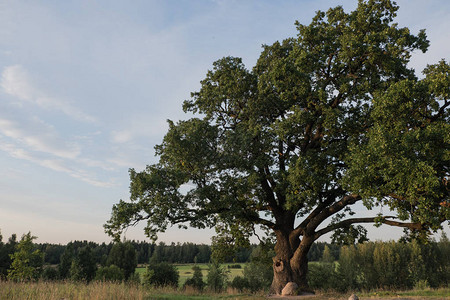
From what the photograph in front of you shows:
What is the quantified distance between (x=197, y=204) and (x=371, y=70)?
14.2m

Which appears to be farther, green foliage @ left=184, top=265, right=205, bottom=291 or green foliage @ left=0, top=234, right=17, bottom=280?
green foliage @ left=0, top=234, right=17, bottom=280

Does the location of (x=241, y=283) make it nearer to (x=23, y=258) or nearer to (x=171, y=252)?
(x=23, y=258)

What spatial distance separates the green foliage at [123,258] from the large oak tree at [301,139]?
50731 mm

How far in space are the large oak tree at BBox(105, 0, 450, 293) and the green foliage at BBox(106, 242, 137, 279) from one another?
50731 mm

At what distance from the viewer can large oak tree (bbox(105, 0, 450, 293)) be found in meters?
17.9

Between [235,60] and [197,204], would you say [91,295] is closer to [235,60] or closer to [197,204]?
[197,204]

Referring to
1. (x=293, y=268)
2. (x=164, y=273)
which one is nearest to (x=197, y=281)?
(x=164, y=273)

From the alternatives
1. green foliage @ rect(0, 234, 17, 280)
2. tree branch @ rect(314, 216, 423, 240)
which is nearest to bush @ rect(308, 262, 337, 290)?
tree branch @ rect(314, 216, 423, 240)

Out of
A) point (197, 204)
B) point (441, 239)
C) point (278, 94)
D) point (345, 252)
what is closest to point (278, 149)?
point (278, 94)

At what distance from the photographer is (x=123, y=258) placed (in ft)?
217

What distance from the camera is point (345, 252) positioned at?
53.0m

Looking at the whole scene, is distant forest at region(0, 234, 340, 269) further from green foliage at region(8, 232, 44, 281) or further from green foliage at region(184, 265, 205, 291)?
green foliage at region(8, 232, 44, 281)

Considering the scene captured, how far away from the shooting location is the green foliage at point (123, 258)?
214 feet

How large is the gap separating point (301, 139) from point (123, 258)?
56597mm
